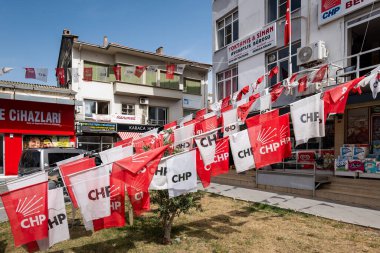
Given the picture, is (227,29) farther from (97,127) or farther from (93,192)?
(93,192)

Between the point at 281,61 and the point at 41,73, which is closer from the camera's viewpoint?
the point at 281,61

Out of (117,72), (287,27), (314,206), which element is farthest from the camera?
(117,72)

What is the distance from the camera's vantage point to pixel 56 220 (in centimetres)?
460

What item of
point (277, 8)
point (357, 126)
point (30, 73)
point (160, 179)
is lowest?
point (160, 179)

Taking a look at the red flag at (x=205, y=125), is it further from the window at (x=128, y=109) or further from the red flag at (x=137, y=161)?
the window at (x=128, y=109)

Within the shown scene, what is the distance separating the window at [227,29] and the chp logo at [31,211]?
51.6 feet

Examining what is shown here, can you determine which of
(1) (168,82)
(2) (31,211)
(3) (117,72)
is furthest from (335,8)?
(1) (168,82)

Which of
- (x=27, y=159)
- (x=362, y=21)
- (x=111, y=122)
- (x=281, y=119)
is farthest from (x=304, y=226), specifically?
(x=111, y=122)

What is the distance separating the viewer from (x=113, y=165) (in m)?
4.96

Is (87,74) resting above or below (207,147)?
above

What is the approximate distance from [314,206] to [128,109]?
1944 centimetres

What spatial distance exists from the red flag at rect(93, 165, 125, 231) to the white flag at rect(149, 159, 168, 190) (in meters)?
0.55

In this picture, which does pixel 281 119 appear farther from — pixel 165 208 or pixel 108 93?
pixel 108 93

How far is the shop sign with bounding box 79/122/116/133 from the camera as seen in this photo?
2214 centimetres
